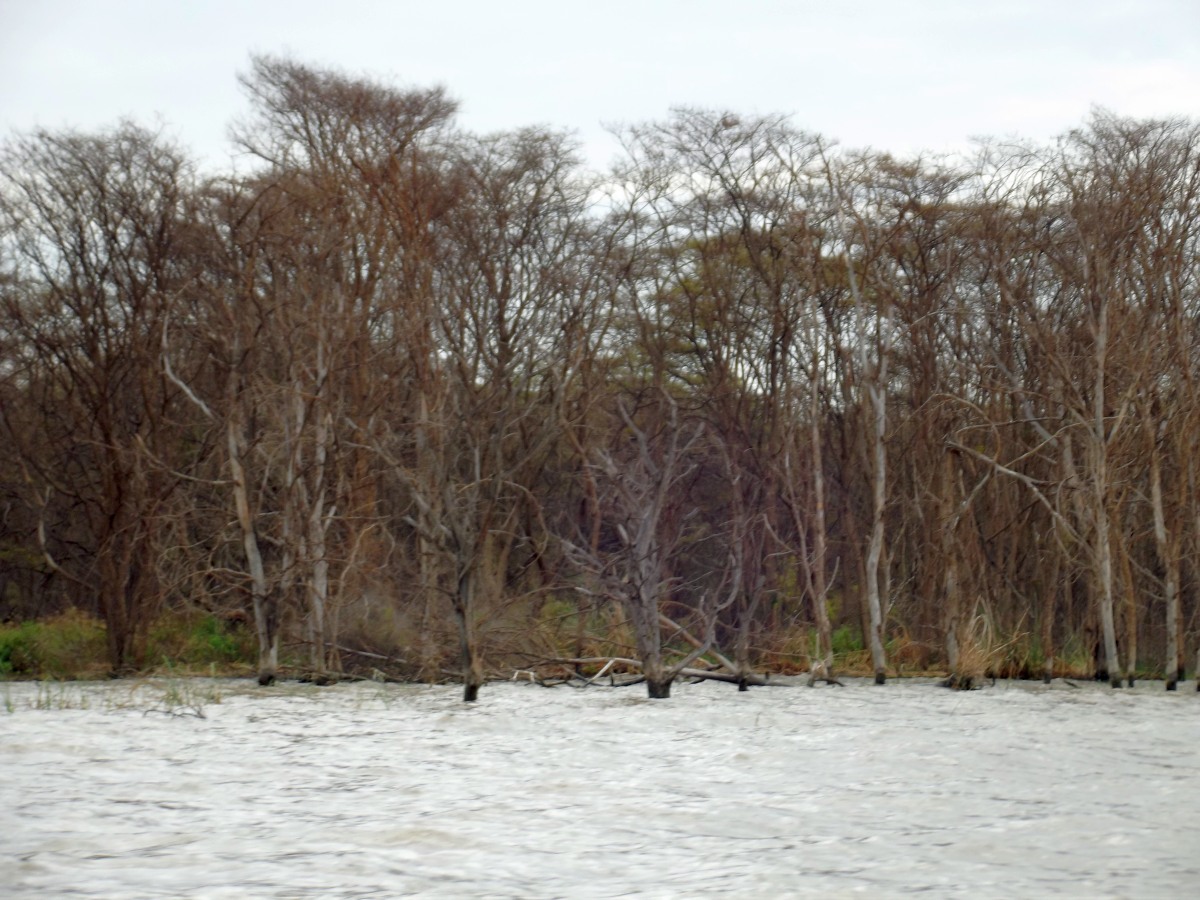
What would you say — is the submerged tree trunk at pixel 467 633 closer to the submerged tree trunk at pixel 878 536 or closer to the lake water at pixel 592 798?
the lake water at pixel 592 798

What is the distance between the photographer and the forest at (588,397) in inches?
789

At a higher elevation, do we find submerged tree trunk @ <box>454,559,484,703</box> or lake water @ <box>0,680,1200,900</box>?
submerged tree trunk @ <box>454,559,484,703</box>

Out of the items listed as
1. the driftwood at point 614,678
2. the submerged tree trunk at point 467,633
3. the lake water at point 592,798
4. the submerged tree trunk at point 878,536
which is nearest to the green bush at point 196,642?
the lake water at point 592,798

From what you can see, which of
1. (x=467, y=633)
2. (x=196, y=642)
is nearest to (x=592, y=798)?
(x=467, y=633)

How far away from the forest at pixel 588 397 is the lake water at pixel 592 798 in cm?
243

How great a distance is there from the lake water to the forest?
2429mm

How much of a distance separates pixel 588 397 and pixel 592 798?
18.2m

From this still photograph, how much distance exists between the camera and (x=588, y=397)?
28.6 meters

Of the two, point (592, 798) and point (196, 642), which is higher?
point (196, 642)

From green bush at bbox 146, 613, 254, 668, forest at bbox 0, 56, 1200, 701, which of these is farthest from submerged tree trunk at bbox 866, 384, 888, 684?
green bush at bbox 146, 613, 254, 668

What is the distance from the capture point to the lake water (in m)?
7.71

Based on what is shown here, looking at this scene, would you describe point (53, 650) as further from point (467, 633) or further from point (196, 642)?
point (467, 633)

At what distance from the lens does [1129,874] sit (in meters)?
7.83

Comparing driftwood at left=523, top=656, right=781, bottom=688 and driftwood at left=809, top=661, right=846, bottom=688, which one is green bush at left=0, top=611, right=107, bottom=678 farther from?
driftwood at left=809, top=661, right=846, bottom=688
